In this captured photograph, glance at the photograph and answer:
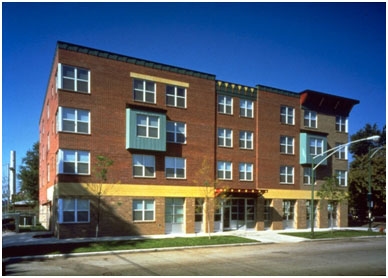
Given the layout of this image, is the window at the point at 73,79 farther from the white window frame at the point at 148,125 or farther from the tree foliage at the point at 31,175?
the tree foliage at the point at 31,175

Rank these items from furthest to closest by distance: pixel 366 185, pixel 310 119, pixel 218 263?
pixel 366 185
pixel 310 119
pixel 218 263

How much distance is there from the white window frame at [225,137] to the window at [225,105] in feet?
5.03

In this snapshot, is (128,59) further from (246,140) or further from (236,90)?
(246,140)

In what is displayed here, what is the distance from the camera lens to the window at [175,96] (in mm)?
29422

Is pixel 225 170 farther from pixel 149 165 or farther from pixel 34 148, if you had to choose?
pixel 34 148

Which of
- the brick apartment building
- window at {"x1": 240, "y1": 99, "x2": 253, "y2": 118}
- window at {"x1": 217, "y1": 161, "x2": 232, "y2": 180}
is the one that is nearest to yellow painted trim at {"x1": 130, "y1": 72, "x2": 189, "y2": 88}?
the brick apartment building

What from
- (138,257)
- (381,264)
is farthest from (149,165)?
(381,264)

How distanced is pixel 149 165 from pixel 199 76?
27.7ft

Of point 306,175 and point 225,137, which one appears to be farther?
point 306,175

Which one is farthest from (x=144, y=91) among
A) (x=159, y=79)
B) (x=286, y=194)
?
(x=286, y=194)

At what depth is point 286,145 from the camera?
116ft

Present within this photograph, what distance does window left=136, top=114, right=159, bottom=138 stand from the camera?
2734cm

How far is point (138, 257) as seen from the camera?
1742 centimetres

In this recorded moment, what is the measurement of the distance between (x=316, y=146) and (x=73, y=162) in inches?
889
